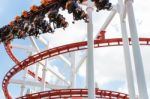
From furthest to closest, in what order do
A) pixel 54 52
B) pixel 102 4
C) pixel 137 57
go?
pixel 54 52
pixel 102 4
pixel 137 57

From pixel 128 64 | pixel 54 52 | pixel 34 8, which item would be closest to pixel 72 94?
pixel 54 52

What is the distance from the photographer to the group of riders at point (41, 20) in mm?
9945

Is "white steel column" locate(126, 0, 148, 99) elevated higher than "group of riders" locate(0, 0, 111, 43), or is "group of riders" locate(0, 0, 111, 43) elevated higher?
"group of riders" locate(0, 0, 111, 43)

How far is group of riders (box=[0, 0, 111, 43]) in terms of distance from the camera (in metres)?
9.95

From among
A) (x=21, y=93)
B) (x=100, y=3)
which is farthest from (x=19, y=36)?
(x=21, y=93)

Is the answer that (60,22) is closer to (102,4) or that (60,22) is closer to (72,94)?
(102,4)

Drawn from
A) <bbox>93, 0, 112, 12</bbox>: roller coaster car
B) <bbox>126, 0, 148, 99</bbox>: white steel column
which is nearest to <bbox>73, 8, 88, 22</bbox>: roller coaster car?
<bbox>93, 0, 112, 12</bbox>: roller coaster car

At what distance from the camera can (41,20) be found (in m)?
10.2

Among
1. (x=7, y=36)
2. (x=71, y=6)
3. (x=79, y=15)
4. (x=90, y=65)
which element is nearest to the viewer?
(x=90, y=65)

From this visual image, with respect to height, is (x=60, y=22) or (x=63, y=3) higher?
(x=63, y=3)

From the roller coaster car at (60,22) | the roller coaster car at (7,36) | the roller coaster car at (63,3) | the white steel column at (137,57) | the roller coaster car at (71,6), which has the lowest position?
the white steel column at (137,57)

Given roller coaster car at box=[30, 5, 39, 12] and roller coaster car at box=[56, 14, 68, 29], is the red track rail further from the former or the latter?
roller coaster car at box=[30, 5, 39, 12]

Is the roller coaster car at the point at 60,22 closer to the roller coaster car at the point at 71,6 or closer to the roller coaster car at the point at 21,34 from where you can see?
the roller coaster car at the point at 71,6

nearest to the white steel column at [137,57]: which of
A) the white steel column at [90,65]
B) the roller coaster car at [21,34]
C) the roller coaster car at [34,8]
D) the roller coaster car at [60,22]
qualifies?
the white steel column at [90,65]
